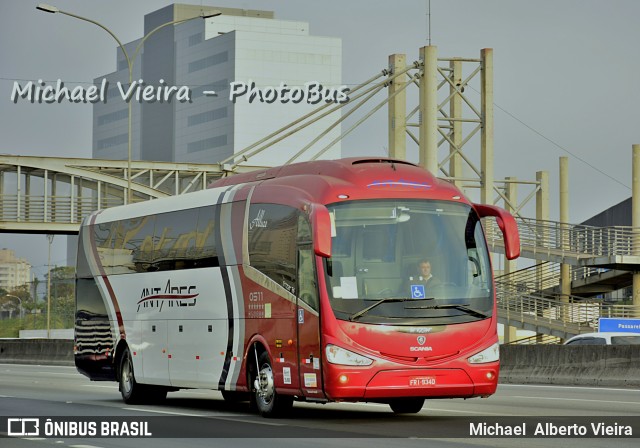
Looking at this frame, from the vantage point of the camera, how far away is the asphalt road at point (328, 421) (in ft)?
49.7

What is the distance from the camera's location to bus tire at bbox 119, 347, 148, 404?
24.0 meters

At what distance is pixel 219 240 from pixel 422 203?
3.79 metres

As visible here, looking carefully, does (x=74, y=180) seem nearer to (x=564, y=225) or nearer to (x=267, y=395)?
(x=564, y=225)

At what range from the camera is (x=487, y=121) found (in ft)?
215

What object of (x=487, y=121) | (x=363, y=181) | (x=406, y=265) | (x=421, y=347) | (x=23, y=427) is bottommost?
(x=23, y=427)

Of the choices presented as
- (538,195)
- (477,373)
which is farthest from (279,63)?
(477,373)

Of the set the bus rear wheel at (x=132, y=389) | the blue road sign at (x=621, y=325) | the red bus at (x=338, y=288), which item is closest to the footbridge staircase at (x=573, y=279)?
the blue road sign at (x=621, y=325)

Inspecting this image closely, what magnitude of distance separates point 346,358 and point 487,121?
48977mm

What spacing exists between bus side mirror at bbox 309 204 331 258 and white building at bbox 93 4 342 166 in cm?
14492

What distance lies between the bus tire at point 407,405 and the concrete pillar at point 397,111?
38608 mm

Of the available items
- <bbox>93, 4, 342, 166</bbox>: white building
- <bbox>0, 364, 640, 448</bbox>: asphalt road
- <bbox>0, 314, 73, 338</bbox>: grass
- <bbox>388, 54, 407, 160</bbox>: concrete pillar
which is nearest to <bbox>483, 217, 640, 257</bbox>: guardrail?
<bbox>388, 54, 407, 160</bbox>: concrete pillar

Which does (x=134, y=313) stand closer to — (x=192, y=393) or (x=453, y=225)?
(x=192, y=393)

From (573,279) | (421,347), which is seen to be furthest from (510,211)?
(421,347)

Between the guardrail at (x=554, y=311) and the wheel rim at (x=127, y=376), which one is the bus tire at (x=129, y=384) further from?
the guardrail at (x=554, y=311)
